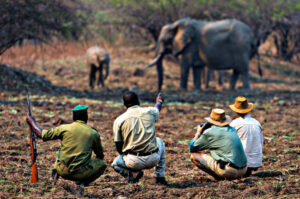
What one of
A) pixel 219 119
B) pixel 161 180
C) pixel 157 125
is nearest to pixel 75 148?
pixel 161 180

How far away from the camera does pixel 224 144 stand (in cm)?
614

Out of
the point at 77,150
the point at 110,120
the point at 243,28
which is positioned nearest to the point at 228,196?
the point at 77,150

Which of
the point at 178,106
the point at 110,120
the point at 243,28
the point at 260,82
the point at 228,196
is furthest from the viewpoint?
the point at 260,82

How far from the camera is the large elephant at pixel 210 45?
62.8 ft

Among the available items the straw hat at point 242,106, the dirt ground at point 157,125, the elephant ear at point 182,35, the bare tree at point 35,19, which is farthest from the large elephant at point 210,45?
the straw hat at point 242,106

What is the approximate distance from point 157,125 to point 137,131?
5.20 metres

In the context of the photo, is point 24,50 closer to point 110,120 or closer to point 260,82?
point 260,82

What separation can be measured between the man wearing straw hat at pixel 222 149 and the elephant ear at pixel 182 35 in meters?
13.3

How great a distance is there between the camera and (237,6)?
26.8 metres

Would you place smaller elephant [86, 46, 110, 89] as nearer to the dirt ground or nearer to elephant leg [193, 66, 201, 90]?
the dirt ground

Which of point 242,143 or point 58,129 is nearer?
point 58,129

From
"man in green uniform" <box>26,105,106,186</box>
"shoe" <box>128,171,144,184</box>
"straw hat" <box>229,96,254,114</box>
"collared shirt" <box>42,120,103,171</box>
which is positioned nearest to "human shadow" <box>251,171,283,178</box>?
"straw hat" <box>229,96,254,114</box>

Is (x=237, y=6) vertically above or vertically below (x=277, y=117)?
above

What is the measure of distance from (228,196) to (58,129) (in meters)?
2.18
